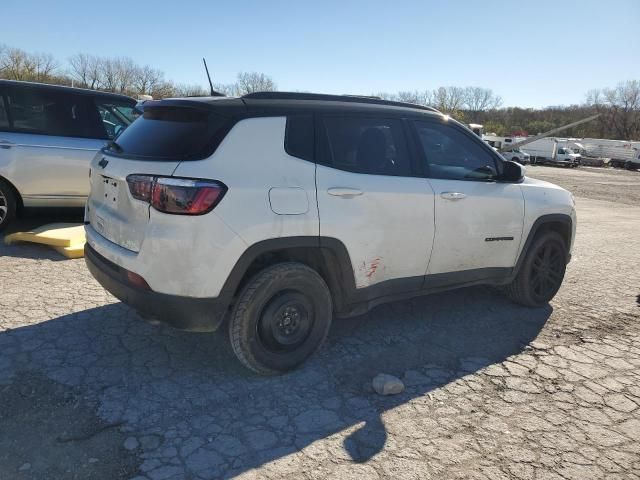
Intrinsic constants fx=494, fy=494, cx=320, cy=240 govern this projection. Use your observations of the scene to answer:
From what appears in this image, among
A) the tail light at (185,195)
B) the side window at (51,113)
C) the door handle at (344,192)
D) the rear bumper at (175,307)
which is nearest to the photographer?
the tail light at (185,195)

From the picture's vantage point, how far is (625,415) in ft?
10.3

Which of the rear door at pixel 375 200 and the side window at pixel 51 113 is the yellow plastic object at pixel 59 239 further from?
the rear door at pixel 375 200

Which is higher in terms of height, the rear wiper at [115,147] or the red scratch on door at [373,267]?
the rear wiper at [115,147]

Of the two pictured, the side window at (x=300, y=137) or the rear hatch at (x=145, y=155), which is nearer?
the rear hatch at (x=145, y=155)

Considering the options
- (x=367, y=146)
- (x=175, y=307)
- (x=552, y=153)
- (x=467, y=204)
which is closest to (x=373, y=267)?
(x=367, y=146)

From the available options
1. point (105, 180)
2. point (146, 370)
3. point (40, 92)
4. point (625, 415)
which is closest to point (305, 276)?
point (146, 370)

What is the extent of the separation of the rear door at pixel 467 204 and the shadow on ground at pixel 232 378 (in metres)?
0.63

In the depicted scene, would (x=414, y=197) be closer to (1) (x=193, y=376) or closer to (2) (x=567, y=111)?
(1) (x=193, y=376)

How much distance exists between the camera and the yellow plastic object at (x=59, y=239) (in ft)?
18.2

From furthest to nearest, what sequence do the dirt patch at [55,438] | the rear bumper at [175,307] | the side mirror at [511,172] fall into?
the side mirror at [511,172] < the rear bumper at [175,307] < the dirt patch at [55,438]

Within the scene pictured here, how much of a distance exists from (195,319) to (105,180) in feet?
3.84

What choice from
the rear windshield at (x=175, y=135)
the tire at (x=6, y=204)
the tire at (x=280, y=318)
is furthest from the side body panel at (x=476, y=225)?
the tire at (x=6, y=204)

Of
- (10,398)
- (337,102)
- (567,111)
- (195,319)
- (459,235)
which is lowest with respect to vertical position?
(10,398)

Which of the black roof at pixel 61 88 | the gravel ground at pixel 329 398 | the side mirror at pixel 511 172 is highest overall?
the black roof at pixel 61 88
